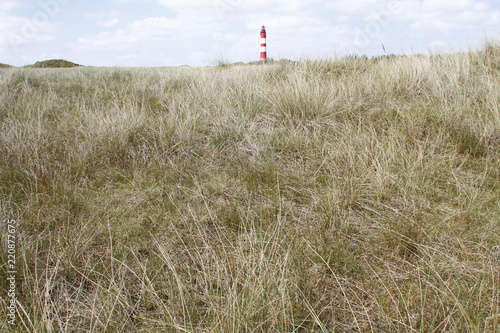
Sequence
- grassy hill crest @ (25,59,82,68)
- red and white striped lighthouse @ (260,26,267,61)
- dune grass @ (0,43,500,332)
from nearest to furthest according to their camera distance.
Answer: dune grass @ (0,43,500,332) < red and white striped lighthouse @ (260,26,267,61) < grassy hill crest @ (25,59,82,68)

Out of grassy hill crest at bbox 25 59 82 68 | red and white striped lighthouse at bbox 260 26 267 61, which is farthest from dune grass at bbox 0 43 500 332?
grassy hill crest at bbox 25 59 82 68

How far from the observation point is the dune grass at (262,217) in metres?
1.15

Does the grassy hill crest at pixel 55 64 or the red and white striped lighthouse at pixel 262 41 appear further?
the grassy hill crest at pixel 55 64

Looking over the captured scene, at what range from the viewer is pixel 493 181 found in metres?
2.09

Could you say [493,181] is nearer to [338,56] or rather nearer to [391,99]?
[391,99]

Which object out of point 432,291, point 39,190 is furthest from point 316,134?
point 39,190

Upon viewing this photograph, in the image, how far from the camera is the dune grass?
115cm

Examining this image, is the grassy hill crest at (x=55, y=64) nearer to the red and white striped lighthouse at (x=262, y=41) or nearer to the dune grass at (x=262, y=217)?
the red and white striped lighthouse at (x=262, y=41)

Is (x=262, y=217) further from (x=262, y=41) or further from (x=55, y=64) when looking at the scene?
(x=55, y=64)

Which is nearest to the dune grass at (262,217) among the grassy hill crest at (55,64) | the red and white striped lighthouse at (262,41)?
the red and white striped lighthouse at (262,41)

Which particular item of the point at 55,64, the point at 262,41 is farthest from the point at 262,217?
the point at 55,64

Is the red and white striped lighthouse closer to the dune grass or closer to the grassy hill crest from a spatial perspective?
the grassy hill crest

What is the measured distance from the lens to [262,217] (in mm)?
1798

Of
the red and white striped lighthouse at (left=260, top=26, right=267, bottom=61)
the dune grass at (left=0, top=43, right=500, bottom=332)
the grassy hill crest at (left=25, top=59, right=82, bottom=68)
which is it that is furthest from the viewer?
the grassy hill crest at (left=25, top=59, right=82, bottom=68)
